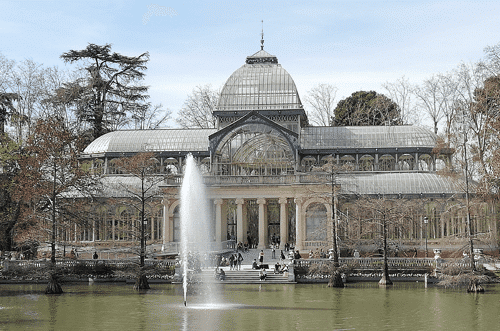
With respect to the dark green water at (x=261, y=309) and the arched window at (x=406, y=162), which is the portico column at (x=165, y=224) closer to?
the dark green water at (x=261, y=309)

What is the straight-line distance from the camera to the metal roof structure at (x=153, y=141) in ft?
201

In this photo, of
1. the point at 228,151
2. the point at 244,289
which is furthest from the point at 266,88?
the point at 244,289

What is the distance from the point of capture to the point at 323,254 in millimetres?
47031

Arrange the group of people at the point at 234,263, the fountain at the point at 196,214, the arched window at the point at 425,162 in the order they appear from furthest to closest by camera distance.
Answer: the arched window at the point at 425,162
the fountain at the point at 196,214
the group of people at the point at 234,263

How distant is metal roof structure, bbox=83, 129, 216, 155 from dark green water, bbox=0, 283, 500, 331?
23.9m

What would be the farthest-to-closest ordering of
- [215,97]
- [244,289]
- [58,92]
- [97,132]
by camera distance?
[215,97], [97,132], [58,92], [244,289]

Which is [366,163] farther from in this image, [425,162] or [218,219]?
[218,219]

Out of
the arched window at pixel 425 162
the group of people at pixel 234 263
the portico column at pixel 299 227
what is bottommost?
the group of people at pixel 234 263

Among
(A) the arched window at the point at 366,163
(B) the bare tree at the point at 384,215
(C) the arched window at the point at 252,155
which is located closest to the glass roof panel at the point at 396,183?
(A) the arched window at the point at 366,163

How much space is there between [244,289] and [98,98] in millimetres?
42801

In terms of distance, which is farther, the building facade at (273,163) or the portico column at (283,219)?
the portico column at (283,219)

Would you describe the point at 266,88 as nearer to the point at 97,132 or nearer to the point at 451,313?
the point at 97,132

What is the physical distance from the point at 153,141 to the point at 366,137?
19808 millimetres

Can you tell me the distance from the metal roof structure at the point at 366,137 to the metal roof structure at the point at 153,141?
31.2ft
